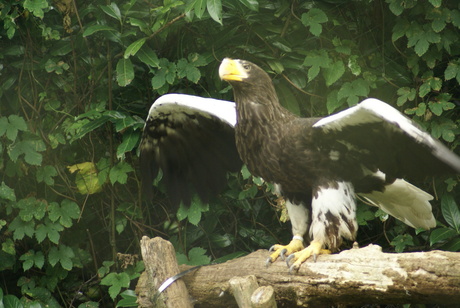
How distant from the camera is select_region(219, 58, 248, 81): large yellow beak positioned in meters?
3.06

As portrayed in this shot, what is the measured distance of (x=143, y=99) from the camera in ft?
13.9

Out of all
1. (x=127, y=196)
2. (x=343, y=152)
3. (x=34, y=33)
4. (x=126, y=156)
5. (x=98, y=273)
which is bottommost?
(x=98, y=273)

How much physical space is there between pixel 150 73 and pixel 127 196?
0.81 m

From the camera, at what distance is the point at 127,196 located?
4.39 meters

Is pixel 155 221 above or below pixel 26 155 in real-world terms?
below

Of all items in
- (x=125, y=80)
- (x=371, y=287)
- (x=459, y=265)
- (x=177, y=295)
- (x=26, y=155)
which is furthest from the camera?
(x=26, y=155)

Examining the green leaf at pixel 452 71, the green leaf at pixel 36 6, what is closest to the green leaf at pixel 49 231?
the green leaf at pixel 36 6

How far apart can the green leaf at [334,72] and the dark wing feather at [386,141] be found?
84cm

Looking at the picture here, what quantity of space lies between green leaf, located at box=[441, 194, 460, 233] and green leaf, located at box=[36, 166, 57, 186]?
7.59 ft

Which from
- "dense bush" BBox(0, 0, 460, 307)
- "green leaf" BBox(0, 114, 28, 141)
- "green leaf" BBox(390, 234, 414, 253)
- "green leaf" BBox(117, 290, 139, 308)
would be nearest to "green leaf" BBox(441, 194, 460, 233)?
"dense bush" BBox(0, 0, 460, 307)

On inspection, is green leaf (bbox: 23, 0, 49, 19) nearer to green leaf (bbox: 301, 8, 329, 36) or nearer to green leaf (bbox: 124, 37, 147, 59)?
green leaf (bbox: 124, 37, 147, 59)

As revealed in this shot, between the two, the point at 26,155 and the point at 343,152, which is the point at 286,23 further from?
A: the point at 26,155

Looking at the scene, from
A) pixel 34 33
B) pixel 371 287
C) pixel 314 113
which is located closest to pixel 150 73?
pixel 34 33

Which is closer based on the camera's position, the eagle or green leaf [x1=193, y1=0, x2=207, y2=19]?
the eagle
